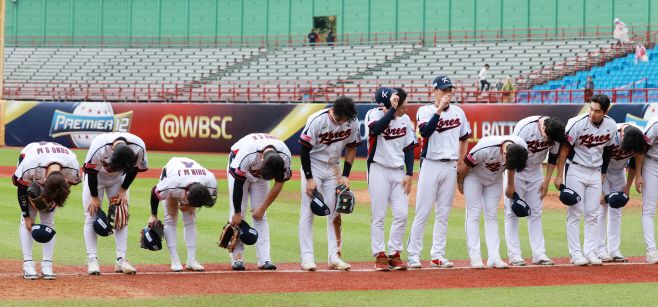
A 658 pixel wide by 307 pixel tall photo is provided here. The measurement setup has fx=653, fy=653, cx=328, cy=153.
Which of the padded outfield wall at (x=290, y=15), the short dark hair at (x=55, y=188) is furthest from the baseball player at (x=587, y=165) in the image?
the padded outfield wall at (x=290, y=15)

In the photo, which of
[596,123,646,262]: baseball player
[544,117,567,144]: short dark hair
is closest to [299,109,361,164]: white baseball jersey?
[544,117,567,144]: short dark hair

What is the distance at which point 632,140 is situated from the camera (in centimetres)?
719

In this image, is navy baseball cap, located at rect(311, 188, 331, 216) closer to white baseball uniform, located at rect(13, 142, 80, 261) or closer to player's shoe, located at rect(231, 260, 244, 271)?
player's shoe, located at rect(231, 260, 244, 271)

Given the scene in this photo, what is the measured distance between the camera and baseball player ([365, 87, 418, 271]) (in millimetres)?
6758

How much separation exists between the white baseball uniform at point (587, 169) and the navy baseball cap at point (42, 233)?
535 cm

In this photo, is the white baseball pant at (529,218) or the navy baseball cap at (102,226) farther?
the white baseball pant at (529,218)

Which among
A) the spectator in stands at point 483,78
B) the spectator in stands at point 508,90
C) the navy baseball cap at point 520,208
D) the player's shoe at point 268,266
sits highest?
the spectator in stands at point 483,78

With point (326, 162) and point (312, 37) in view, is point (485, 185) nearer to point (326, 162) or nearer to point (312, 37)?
point (326, 162)

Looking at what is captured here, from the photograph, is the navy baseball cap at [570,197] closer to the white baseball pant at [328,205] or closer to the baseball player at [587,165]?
the baseball player at [587,165]

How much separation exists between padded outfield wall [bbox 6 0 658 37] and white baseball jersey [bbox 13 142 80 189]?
30258 millimetres

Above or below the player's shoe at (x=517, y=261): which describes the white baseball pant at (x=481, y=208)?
above

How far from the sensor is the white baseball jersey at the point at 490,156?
6.80m

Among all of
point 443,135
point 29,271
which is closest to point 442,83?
point 443,135

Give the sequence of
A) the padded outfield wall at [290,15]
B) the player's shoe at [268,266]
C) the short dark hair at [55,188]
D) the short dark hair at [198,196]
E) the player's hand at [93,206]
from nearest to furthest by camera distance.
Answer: the short dark hair at [55,188]
the short dark hair at [198,196]
the player's hand at [93,206]
the player's shoe at [268,266]
the padded outfield wall at [290,15]
